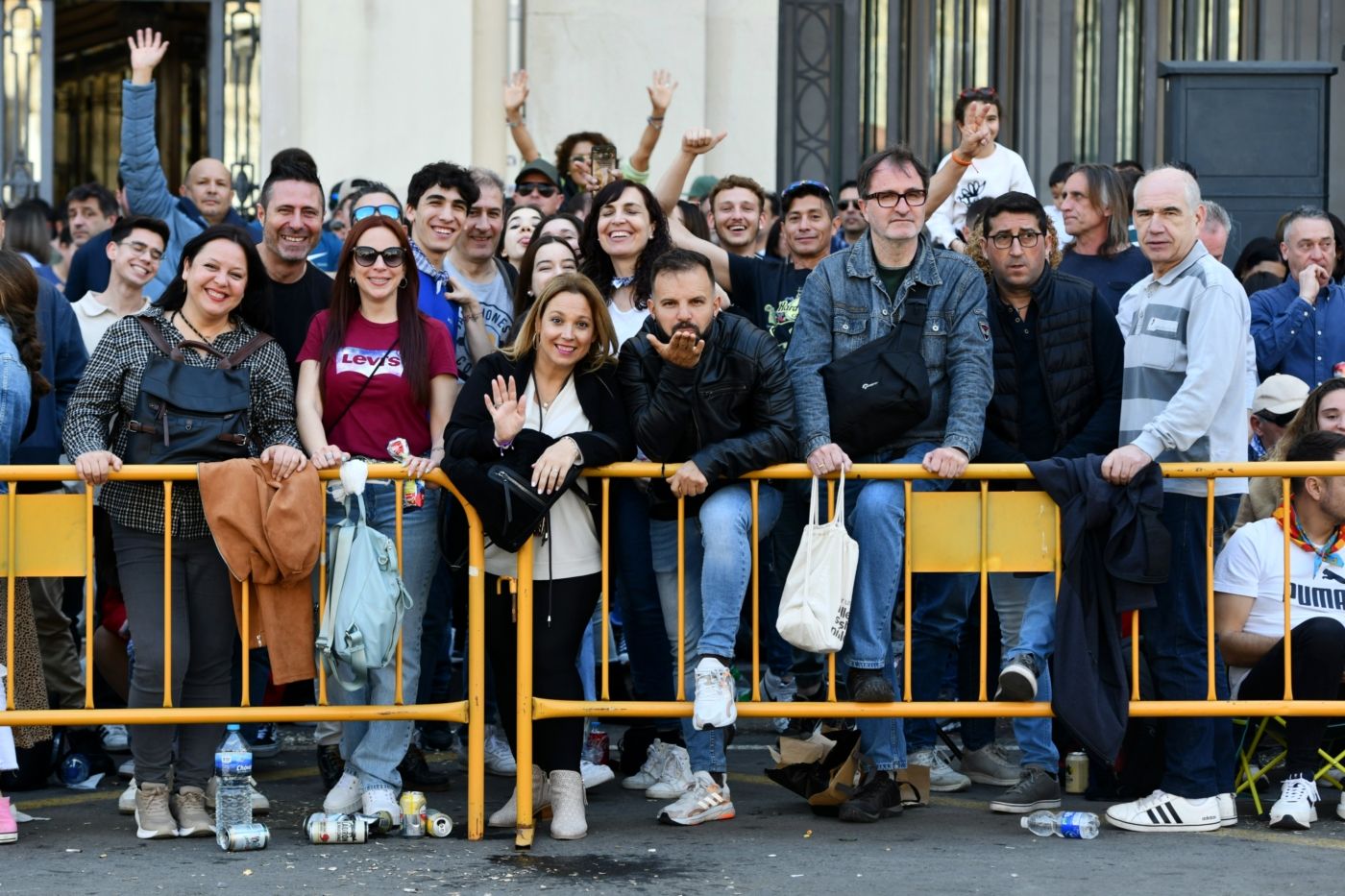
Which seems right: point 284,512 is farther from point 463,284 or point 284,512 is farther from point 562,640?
point 463,284

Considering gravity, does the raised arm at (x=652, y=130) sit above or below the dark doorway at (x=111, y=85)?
below

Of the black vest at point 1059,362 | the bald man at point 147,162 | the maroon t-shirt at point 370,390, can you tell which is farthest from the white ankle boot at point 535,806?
the bald man at point 147,162

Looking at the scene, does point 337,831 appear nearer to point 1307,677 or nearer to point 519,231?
point 519,231

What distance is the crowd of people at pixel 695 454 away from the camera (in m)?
7.21

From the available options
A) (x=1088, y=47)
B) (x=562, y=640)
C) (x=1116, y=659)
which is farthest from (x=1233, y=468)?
(x=1088, y=47)

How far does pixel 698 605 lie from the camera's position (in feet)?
24.5

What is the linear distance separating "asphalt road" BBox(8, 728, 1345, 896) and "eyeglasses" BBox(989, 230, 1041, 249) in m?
2.18

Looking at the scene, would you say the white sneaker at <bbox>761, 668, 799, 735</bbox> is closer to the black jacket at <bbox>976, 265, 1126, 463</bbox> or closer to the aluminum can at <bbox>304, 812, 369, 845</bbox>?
the black jacket at <bbox>976, 265, 1126, 463</bbox>

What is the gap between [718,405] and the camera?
285 inches

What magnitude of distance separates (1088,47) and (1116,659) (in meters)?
9.61

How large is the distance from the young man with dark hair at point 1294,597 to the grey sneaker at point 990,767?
3.21 feet

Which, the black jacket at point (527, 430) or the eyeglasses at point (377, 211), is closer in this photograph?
the black jacket at point (527, 430)

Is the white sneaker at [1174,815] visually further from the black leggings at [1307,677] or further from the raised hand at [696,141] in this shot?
the raised hand at [696,141]

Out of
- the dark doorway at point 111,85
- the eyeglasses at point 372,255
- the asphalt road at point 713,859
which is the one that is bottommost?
the asphalt road at point 713,859
